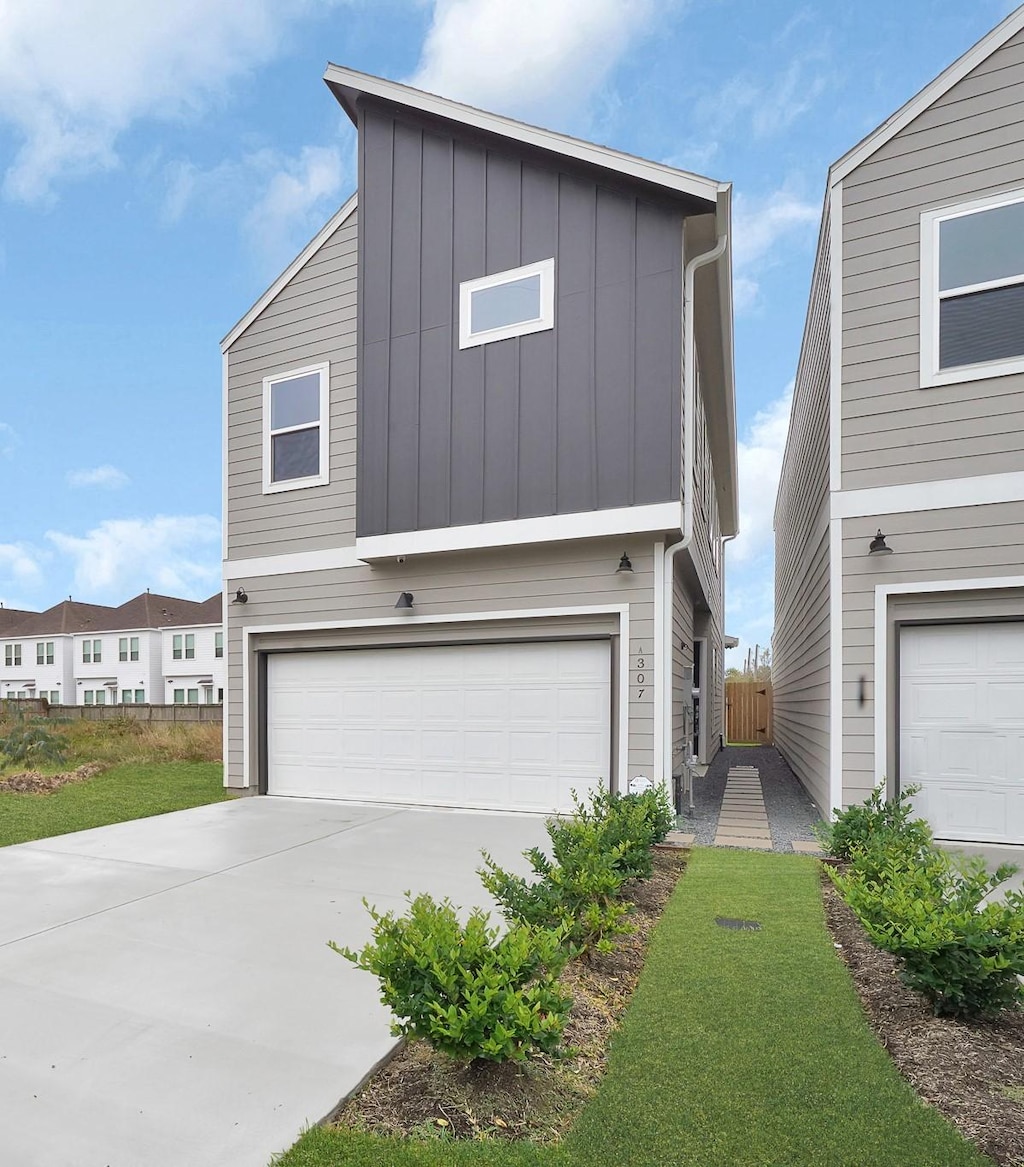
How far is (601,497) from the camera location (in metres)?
6.77

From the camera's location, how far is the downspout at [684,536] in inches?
261

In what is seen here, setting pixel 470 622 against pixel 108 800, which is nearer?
pixel 470 622

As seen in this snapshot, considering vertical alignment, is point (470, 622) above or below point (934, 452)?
below

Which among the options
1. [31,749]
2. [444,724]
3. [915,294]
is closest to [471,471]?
[444,724]

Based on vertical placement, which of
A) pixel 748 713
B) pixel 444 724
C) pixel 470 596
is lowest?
pixel 748 713

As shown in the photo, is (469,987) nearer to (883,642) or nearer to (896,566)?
(883,642)

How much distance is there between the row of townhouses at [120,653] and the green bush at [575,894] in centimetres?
2993

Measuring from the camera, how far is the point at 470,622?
301 inches

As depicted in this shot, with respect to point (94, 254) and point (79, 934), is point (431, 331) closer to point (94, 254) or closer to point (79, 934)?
point (79, 934)

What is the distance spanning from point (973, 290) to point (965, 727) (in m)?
3.54

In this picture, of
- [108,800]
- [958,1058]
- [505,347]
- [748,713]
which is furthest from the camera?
[748,713]

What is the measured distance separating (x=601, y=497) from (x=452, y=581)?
6.26 ft

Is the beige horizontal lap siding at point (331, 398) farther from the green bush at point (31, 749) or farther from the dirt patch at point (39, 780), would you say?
the green bush at point (31, 749)

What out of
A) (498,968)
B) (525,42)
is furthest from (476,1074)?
(525,42)
